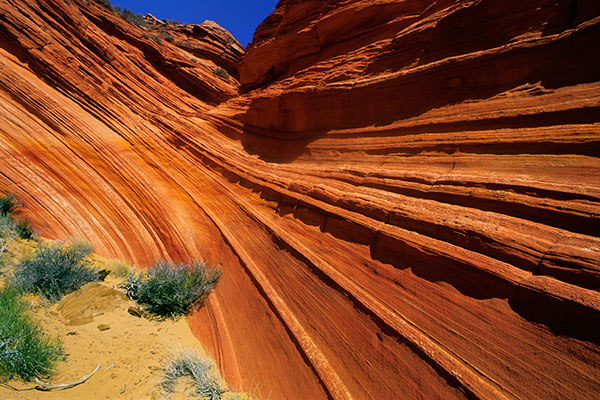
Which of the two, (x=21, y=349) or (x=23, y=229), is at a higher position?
(x=21, y=349)

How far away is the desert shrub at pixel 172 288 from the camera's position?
451 cm

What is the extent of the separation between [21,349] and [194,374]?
5.80ft

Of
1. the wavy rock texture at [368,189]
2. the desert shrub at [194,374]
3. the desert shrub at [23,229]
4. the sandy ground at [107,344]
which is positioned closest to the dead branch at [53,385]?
the sandy ground at [107,344]

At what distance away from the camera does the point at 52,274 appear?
4.28 meters

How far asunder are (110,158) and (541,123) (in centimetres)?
919

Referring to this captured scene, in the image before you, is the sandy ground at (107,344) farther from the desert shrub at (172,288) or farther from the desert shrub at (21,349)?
the desert shrub at (172,288)

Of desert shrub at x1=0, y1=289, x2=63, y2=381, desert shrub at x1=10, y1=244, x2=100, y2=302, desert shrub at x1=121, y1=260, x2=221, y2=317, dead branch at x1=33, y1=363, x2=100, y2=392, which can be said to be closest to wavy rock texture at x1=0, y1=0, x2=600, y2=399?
desert shrub at x1=121, y1=260, x2=221, y2=317

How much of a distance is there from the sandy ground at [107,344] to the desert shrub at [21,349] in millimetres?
106

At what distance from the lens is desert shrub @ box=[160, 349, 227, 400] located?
10.2ft

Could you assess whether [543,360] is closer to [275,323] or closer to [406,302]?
[406,302]

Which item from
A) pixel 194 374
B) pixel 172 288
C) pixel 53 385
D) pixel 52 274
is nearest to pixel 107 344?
pixel 53 385

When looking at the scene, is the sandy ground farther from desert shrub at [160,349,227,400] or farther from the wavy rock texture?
the wavy rock texture

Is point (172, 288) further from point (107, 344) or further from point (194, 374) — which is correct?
point (194, 374)

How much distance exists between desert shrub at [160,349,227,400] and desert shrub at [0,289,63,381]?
1218mm
